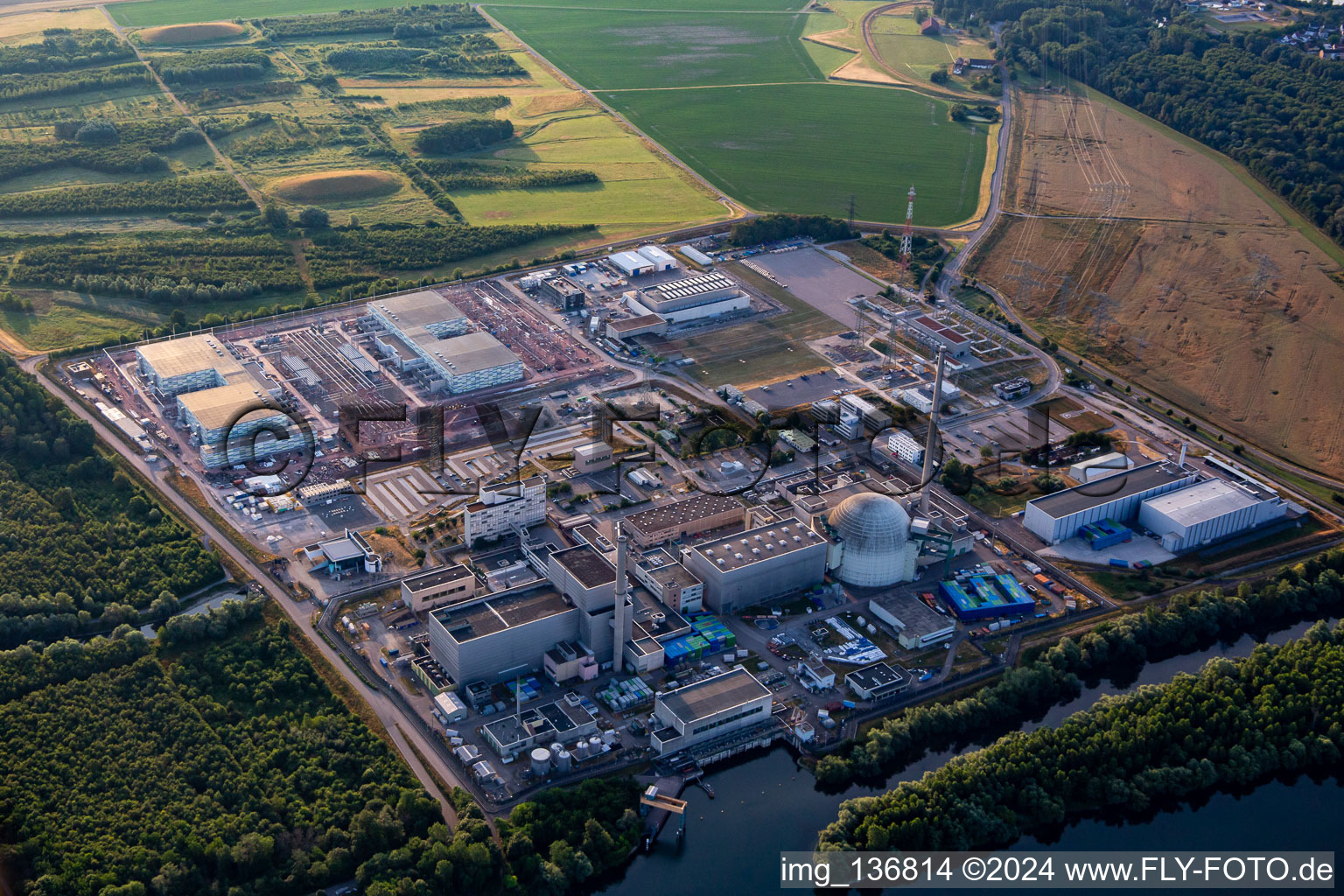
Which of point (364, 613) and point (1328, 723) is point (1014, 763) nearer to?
point (1328, 723)

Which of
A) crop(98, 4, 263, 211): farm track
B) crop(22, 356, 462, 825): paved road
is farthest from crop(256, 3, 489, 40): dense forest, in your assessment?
crop(22, 356, 462, 825): paved road

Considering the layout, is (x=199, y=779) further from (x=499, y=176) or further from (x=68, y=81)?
(x=68, y=81)

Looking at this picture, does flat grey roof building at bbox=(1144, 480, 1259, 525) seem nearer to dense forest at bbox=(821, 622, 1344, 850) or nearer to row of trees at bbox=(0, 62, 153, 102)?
dense forest at bbox=(821, 622, 1344, 850)

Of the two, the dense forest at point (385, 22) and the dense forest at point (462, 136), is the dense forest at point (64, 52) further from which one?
the dense forest at point (462, 136)

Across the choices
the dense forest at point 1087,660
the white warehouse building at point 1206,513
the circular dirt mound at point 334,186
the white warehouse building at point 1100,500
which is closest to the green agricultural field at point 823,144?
the circular dirt mound at point 334,186

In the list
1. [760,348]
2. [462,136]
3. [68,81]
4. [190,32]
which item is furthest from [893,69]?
[68,81]

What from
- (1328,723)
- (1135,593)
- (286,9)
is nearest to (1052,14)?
(286,9)
